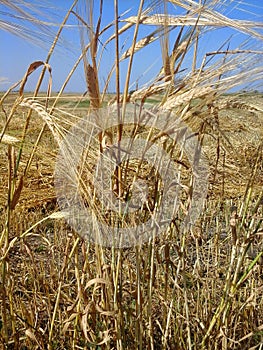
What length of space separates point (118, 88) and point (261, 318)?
0.86 metres

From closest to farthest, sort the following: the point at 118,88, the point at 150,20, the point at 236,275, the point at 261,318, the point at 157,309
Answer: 1. the point at 118,88
2. the point at 150,20
3. the point at 236,275
4. the point at 261,318
5. the point at 157,309

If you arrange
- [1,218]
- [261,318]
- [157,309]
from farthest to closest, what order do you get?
[1,218] → [157,309] → [261,318]

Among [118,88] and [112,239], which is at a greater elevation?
[118,88]

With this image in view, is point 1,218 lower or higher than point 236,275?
lower

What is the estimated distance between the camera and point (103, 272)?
82 cm

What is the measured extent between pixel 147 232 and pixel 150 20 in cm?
36

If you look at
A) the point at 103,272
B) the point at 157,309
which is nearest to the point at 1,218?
the point at 157,309

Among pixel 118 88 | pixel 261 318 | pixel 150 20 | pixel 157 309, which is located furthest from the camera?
pixel 157 309

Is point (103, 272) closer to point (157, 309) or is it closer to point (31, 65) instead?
point (31, 65)

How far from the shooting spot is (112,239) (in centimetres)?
77

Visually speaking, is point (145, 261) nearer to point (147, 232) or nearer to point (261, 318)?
point (147, 232)

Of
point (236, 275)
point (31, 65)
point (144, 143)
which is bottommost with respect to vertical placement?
point (236, 275)

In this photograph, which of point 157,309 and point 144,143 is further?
point 157,309

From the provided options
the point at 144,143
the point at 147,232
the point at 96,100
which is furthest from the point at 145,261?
the point at 96,100
